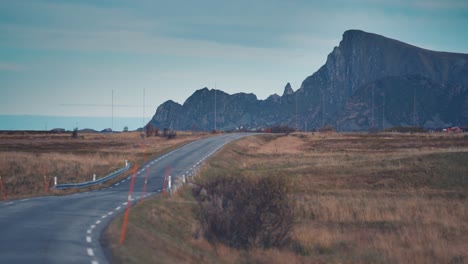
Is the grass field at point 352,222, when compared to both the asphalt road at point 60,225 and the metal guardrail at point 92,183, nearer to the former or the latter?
the asphalt road at point 60,225

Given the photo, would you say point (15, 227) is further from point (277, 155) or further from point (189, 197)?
point (277, 155)

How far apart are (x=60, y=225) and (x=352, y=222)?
12697 mm

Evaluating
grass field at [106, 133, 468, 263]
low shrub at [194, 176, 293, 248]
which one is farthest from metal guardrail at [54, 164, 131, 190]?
low shrub at [194, 176, 293, 248]

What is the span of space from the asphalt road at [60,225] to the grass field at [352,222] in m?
0.85

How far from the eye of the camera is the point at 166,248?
18938mm

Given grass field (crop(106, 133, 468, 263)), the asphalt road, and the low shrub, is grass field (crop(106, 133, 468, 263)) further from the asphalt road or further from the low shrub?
the asphalt road

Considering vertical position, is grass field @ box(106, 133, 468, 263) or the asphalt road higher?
Answer: the asphalt road

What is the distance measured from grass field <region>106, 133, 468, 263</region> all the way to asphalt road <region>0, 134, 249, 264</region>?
85 centimetres

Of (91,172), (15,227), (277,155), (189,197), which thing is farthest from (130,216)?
(277,155)

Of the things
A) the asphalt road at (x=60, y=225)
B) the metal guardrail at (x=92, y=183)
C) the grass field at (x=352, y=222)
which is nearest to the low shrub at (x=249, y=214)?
the grass field at (x=352, y=222)

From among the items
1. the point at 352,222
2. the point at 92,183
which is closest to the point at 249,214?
the point at 352,222

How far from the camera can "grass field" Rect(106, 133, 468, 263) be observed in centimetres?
2036

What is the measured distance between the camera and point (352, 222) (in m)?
28.4

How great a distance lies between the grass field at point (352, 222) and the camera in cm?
2036
